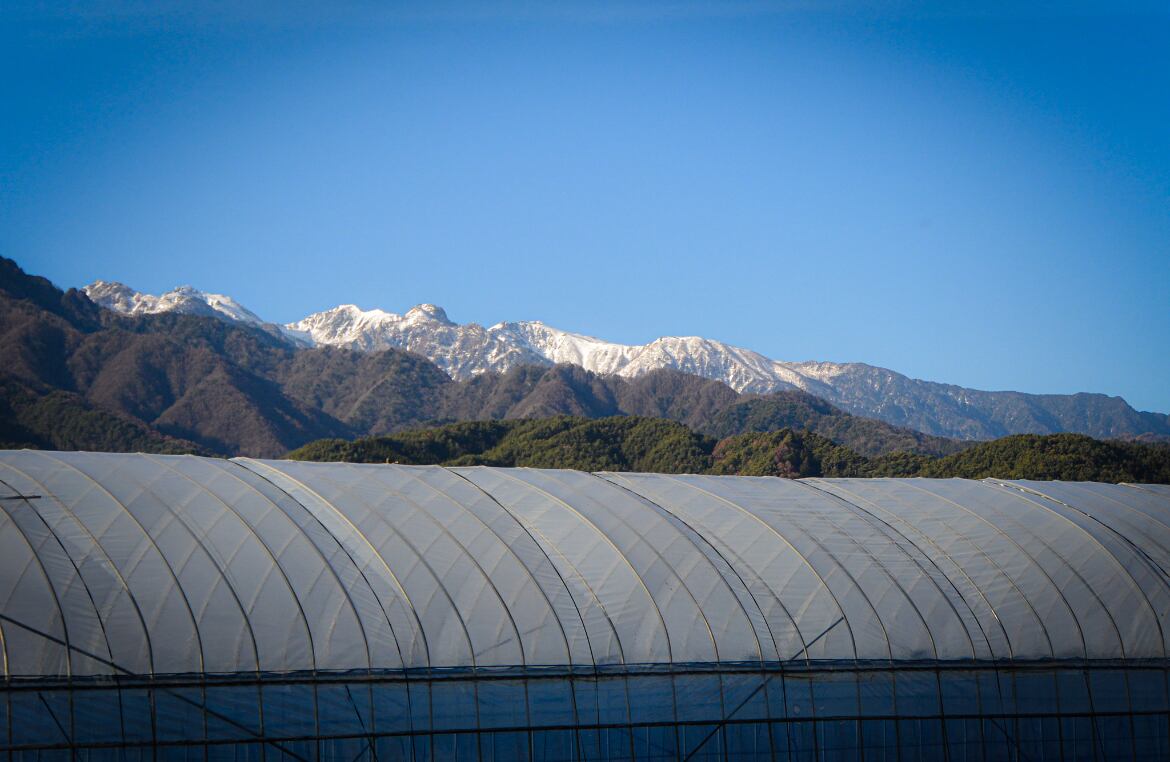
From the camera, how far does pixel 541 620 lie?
2509cm

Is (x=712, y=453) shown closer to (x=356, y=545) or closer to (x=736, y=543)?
(x=736, y=543)

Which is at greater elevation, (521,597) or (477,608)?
(521,597)

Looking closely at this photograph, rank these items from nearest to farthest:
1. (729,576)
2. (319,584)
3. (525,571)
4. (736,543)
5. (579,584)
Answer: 1. (319,584)
2. (525,571)
3. (579,584)
4. (729,576)
5. (736,543)

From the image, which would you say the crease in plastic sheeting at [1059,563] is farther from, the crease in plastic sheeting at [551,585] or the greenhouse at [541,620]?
the crease in plastic sheeting at [551,585]

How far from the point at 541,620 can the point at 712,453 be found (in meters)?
95.6

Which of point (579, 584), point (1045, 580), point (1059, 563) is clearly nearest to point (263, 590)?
point (579, 584)

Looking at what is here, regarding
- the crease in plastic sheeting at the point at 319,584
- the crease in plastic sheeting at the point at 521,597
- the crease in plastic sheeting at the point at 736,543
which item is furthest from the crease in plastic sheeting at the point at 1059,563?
the crease in plastic sheeting at the point at 319,584

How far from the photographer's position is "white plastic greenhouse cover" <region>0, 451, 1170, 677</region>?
22.3 meters

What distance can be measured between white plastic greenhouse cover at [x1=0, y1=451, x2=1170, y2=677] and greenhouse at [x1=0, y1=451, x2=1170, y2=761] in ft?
0.22

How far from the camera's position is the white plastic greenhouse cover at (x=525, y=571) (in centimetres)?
2227

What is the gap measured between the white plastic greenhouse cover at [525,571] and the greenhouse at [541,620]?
0.07m

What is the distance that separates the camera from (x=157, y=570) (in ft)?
74.8

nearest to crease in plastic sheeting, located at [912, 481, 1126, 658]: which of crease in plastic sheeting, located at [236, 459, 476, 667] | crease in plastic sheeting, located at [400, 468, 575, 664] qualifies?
crease in plastic sheeting, located at [400, 468, 575, 664]

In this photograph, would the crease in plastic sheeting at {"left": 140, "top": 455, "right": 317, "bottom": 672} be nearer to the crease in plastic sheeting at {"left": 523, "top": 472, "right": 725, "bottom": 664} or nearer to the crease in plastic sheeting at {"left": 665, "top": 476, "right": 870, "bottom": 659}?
the crease in plastic sheeting at {"left": 523, "top": 472, "right": 725, "bottom": 664}
